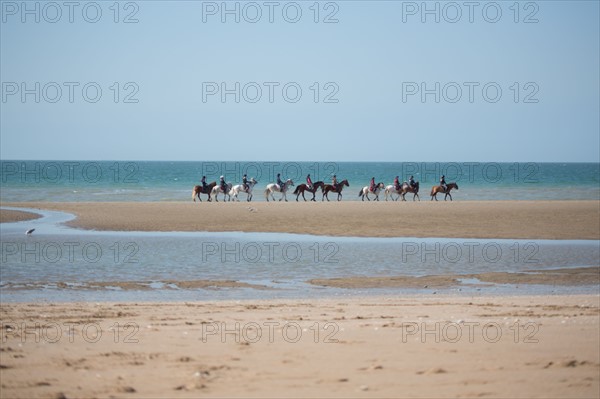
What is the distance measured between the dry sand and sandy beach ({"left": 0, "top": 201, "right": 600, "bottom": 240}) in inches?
592

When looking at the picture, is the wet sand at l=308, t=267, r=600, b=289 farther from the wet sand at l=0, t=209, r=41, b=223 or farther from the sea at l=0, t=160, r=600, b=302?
the wet sand at l=0, t=209, r=41, b=223

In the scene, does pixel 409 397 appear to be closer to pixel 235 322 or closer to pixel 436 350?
pixel 436 350

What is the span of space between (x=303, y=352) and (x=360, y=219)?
915 inches

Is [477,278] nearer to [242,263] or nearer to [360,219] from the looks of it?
[242,263]

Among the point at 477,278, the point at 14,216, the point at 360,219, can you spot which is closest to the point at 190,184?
the point at 14,216

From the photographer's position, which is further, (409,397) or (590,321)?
(590,321)

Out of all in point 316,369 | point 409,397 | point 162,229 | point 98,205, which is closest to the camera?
point 409,397

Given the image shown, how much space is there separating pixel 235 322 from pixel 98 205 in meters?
32.2

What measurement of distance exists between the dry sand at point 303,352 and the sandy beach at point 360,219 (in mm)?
15043

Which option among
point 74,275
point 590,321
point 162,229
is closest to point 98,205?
point 162,229

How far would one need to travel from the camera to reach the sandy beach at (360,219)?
82.4ft

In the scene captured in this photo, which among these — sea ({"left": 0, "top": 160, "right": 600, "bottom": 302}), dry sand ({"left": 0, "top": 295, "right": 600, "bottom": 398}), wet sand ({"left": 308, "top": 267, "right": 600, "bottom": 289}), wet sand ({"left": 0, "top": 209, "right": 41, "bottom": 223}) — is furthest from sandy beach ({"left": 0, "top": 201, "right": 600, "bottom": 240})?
dry sand ({"left": 0, "top": 295, "right": 600, "bottom": 398})

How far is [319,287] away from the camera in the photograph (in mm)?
13484

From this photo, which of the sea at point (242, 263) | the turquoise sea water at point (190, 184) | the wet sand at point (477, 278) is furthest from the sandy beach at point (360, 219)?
the turquoise sea water at point (190, 184)
